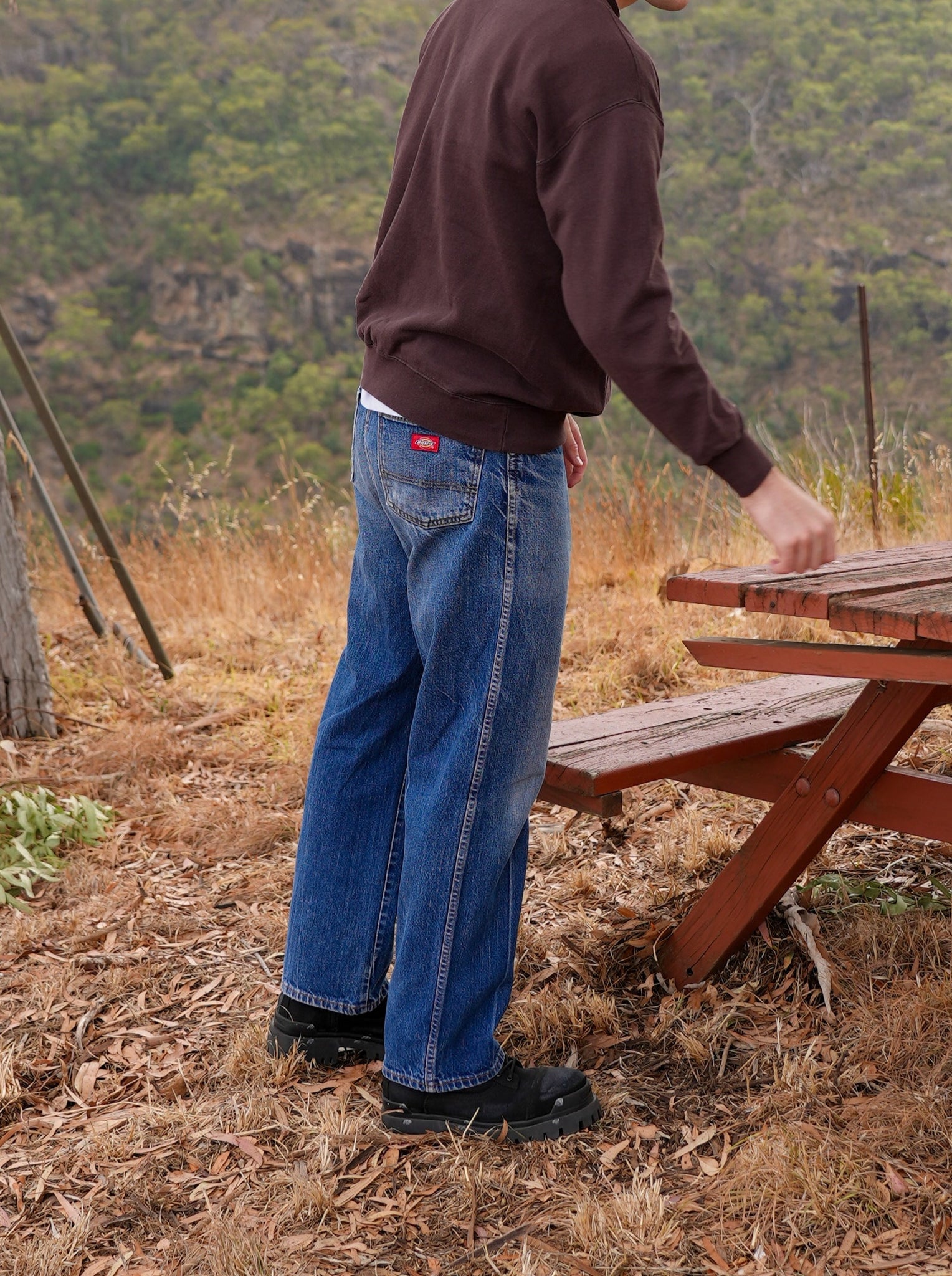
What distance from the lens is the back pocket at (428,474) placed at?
1.51m

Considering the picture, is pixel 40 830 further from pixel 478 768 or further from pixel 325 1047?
pixel 478 768

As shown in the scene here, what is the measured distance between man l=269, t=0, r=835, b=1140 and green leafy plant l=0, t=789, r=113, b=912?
122 cm

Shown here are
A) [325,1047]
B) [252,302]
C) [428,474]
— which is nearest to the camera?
[428,474]

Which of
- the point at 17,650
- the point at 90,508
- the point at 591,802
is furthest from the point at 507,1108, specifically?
the point at 90,508

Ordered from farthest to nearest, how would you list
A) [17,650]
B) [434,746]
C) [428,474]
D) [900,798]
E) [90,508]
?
[90,508] → [17,650] → [900,798] → [434,746] → [428,474]

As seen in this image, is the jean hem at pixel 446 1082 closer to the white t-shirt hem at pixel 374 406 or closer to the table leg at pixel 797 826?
the table leg at pixel 797 826

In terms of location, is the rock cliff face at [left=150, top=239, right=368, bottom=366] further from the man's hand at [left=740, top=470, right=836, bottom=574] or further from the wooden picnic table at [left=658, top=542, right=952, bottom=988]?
the man's hand at [left=740, top=470, right=836, bottom=574]

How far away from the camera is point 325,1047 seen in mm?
1936

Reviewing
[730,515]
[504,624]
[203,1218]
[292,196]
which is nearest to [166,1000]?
[203,1218]

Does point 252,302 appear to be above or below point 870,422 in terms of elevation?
above

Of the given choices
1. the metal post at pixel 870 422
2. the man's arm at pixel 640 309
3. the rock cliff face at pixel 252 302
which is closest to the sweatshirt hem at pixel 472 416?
the man's arm at pixel 640 309

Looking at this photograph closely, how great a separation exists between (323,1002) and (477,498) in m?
0.92

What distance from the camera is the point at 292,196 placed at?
4962 cm

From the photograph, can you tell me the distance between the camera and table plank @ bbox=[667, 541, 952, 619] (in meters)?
1.48
